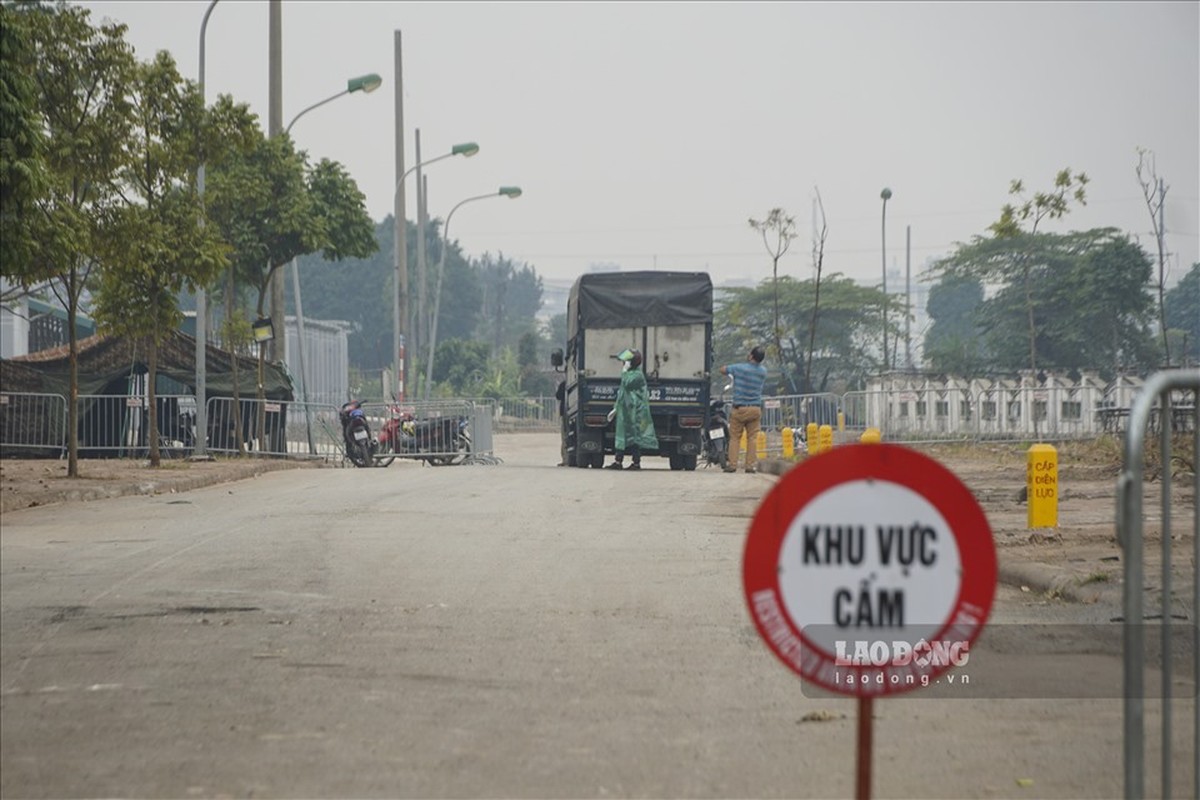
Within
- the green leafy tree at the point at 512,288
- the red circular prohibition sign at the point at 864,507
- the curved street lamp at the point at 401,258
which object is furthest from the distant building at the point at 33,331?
the green leafy tree at the point at 512,288

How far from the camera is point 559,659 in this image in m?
8.52

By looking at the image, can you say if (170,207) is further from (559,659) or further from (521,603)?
(559,659)

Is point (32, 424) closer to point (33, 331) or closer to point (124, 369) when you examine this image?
point (124, 369)

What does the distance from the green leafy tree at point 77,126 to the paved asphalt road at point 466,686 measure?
345 inches

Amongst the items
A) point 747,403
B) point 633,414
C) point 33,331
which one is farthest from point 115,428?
point 33,331

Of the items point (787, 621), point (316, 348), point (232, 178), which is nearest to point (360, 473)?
point (232, 178)

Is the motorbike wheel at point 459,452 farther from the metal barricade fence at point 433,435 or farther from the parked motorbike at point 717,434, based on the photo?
the parked motorbike at point 717,434

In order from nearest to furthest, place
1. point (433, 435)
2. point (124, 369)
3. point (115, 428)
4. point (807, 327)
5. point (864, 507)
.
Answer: point (864, 507) → point (115, 428) → point (124, 369) → point (433, 435) → point (807, 327)

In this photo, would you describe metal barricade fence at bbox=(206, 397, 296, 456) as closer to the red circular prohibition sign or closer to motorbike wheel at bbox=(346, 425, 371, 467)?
motorbike wheel at bbox=(346, 425, 371, 467)

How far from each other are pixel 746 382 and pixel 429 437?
9688mm

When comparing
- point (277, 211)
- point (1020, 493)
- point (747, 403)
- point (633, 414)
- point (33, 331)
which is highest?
point (277, 211)

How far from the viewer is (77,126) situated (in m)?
22.5

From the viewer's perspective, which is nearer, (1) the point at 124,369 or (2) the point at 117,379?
(1) the point at 124,369

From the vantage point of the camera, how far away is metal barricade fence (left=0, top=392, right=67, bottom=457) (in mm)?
30297
